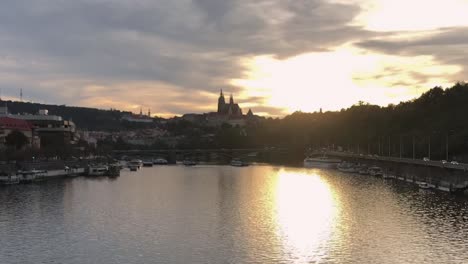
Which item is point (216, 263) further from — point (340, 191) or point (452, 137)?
point (452, 137)

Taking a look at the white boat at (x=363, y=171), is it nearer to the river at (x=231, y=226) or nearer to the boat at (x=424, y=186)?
the boat at (x=424, y=186)

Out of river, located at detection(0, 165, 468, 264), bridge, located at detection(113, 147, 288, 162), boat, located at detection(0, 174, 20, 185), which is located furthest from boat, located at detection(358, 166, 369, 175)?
bridge, located at detection(113, 147, 288, 162)

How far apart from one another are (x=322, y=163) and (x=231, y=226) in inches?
2994

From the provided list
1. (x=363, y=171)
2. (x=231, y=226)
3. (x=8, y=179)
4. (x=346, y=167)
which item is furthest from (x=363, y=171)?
(x=231, y=226)

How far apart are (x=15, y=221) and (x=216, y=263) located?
53.4ft

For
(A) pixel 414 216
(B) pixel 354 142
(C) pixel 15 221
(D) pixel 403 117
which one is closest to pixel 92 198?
(C) pixel 15 221

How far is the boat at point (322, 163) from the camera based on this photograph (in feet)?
349

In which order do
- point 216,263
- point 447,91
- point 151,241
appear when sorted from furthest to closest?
1. point 447,91
2. point 151,241
3. point 216,263

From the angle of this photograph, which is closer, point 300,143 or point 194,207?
point 194,207

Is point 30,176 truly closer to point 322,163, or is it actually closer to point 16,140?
point 16,140

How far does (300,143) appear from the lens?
480 ft

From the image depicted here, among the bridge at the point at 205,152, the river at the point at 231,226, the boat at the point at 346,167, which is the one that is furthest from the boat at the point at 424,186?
the bridge at the point at 205,152

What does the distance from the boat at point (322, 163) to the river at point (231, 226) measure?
49504 mm

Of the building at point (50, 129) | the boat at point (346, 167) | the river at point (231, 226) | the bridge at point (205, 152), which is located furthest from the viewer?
the bridge at point (205, 152)
